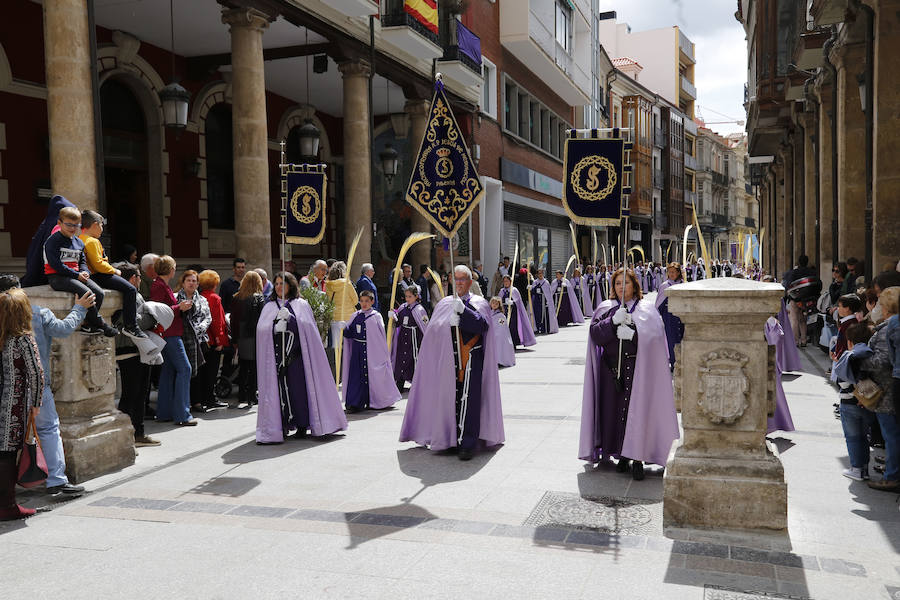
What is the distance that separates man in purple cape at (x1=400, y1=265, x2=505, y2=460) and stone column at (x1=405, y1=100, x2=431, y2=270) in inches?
479

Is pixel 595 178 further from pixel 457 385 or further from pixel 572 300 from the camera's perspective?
pixel 572 300

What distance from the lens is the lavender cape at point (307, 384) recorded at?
7395 mm

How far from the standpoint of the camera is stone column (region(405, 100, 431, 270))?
19.0 meters

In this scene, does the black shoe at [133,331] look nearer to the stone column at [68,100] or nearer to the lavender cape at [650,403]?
the stone column at [68,100]

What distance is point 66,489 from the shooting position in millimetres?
5688

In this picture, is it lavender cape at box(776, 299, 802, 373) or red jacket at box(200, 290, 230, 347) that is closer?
red jacket at box(200, 290, 230, 347)

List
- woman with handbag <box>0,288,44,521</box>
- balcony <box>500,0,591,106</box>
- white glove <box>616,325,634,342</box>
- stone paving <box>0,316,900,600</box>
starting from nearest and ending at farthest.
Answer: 1. stone paving <box>0,316,900,600</box>
2. woman with handbag <box>0,288,44,521</box>
3. white glove <box>616,325,634,342</box>
4. balcony <box>500,0,591,106</box>

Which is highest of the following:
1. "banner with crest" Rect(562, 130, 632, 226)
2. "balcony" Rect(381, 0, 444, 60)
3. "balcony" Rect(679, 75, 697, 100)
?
"balcony" Rect(679, 75, 697, 100)

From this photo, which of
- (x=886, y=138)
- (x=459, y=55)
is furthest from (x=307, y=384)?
Result: (x=459, y=55)

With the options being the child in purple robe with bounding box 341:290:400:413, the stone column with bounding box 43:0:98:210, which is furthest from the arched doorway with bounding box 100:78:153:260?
the child in purple robe with bounding box 341:290:400:413

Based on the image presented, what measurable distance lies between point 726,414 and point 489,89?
21.6 meters

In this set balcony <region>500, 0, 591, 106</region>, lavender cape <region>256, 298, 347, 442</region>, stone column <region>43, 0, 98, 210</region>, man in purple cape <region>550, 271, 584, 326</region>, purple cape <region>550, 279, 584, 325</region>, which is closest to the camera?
lavender cape <region>256, 298, 347, 442</region>

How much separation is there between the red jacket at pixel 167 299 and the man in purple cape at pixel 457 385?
3.02m

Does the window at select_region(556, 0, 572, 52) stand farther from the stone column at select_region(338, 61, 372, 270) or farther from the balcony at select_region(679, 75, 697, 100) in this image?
the balcony at select_region(679, 75, 697, 100)
